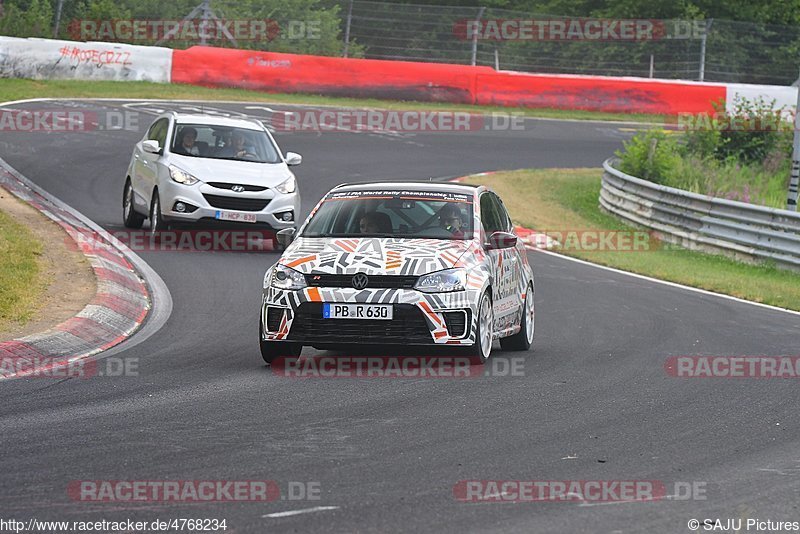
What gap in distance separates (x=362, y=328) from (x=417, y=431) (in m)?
2.16

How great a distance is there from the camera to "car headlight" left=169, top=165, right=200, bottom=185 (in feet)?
60.3

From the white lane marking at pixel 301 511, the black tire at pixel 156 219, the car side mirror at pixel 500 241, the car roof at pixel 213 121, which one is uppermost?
the car side mirror at pixel 500 241

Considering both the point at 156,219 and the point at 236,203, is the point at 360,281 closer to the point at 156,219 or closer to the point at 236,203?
the point at 236,203

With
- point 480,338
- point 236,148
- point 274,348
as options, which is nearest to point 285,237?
point 274,348

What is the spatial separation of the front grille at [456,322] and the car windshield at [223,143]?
30.7 ft

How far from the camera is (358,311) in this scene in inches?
406

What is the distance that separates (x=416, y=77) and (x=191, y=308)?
2541 cm

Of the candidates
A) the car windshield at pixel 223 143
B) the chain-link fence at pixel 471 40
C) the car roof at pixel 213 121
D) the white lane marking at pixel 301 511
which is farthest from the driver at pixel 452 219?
the chain-link fence at pixel 471 40

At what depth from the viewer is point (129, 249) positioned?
57.6 feet

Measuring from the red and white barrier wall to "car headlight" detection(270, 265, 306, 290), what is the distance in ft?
82.8

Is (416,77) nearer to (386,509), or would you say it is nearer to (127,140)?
(127,140)

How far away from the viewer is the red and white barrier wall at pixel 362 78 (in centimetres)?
3516

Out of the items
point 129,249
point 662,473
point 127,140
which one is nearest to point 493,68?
point 127,140

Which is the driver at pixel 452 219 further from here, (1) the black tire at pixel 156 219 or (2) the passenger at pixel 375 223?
(1) the black tire at pixel 156 219
